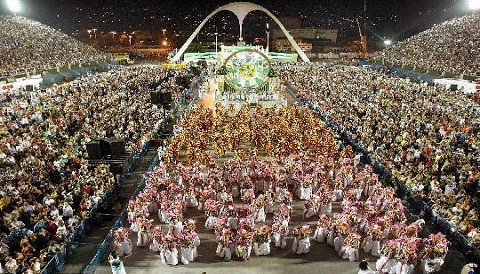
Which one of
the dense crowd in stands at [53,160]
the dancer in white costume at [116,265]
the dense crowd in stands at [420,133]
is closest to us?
the dancer in white costume at [116,265]

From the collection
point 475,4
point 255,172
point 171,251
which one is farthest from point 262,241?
point 475,4

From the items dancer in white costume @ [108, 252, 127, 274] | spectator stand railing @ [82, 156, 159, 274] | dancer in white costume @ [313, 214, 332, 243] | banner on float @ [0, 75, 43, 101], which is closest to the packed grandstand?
dancer in white costume @ [313, 214, 332, 243]

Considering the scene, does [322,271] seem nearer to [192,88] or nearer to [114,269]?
[114,269]

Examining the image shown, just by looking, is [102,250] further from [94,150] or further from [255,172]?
[94,150]

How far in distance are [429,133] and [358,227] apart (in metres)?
9.36

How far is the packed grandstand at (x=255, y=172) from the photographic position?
36.9 ft

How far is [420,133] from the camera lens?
1984 cm

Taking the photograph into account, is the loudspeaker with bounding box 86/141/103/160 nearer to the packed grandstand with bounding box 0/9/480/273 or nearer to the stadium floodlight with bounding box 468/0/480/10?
the packed grandstand with bounding box 0/9/480/273

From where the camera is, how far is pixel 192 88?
37.0 meters

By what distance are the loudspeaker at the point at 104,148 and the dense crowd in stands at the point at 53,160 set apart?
0.82 m

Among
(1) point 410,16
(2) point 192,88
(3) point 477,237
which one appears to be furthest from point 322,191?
(1) point 410,16

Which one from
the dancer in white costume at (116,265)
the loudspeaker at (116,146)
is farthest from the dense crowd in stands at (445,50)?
the dancer in white costume at (116,265)

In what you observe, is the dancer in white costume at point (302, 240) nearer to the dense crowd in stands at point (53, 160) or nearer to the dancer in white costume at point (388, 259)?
the dancer in white costume at point (388, 259)

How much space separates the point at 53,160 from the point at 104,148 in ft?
7.32
